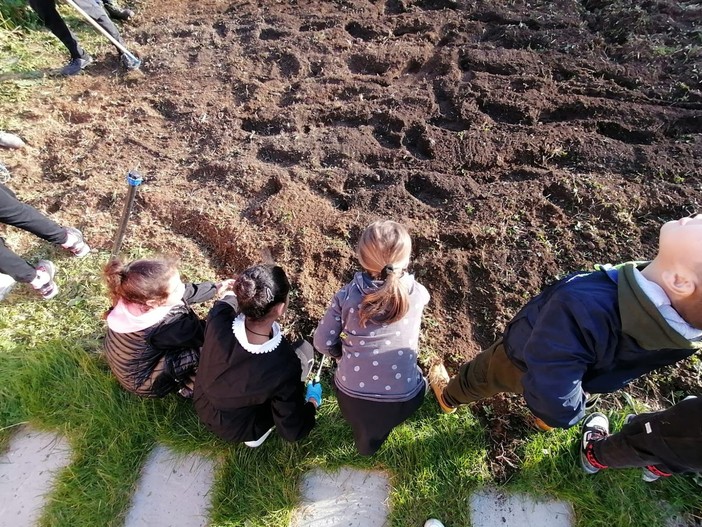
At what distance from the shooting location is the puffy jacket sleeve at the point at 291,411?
2.00 meters

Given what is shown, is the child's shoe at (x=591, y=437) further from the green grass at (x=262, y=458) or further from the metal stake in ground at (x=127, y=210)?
the metal stake in ground at (x=127, y=210)

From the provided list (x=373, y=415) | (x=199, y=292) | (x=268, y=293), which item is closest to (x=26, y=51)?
(x=199, y=292)

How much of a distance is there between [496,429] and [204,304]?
6.04ft

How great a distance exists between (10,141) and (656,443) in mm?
4733

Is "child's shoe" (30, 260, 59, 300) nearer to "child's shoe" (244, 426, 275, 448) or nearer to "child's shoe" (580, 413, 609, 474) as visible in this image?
"child's shoe" (244, 426, 275, 448)

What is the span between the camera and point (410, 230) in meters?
2.91

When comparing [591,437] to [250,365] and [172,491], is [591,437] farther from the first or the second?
[172,491]

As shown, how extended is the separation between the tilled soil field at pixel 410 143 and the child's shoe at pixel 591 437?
661 millimetres

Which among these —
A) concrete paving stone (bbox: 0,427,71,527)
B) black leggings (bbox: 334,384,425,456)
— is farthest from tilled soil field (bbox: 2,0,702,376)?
concrete paving stone (bbox: 0,427,71,527)

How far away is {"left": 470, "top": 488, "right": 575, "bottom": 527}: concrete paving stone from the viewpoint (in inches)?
82.4

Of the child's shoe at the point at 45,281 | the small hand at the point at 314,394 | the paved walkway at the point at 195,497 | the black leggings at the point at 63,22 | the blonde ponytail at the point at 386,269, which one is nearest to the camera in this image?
the blonde ponytail at the point at 386,269

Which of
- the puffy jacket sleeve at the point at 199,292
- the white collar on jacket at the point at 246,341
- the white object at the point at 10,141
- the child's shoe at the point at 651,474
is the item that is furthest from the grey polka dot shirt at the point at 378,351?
the white object at the point at 10,141

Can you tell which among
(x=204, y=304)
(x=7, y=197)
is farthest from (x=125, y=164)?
(x=204, y=304)

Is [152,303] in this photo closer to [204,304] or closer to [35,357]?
[204,304]
